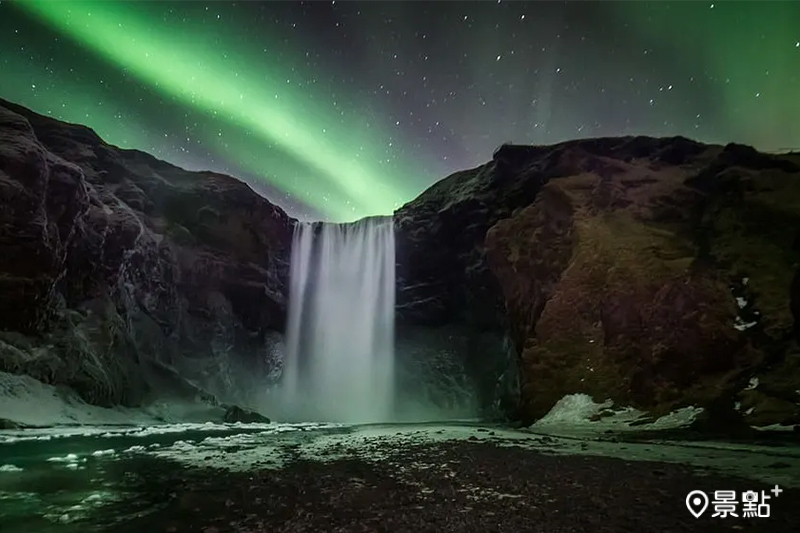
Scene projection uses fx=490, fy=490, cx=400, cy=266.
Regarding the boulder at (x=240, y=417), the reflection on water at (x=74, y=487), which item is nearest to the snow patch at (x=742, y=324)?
the reflection on water at (x=74, y=487)

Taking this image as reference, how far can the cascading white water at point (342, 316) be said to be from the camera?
5622cm

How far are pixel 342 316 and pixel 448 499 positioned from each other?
50.2 m

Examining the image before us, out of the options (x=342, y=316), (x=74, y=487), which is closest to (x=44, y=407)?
(x=74, y=487)

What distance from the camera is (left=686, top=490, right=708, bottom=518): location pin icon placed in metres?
6.99

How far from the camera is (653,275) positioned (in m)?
30.4

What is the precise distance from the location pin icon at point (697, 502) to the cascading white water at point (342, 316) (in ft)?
162

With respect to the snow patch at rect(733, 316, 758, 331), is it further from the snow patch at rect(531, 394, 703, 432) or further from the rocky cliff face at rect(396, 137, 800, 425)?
the snow patch at rect(531, 394, 703, 432)

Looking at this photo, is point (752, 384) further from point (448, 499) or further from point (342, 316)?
point (342, 316)

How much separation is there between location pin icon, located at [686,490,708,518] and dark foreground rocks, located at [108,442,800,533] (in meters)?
0.12

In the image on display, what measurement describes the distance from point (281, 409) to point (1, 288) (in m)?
28.9

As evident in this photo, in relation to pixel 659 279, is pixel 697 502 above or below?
below

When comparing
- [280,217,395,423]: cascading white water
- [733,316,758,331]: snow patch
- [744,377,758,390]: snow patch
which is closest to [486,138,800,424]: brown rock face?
[733,316,758,331]: snow patch

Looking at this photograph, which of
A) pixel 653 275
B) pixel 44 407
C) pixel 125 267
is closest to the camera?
pixel 44 407

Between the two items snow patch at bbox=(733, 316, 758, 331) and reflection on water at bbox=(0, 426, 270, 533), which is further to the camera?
snow patch at bbox=(733, 316, 758, 331)
